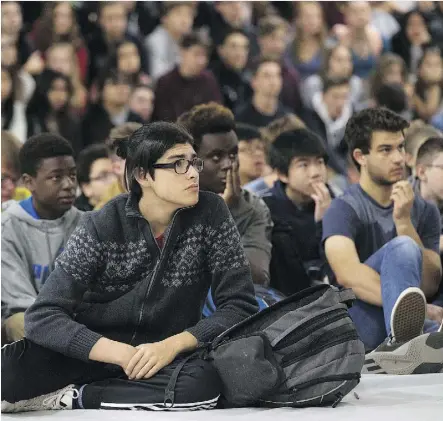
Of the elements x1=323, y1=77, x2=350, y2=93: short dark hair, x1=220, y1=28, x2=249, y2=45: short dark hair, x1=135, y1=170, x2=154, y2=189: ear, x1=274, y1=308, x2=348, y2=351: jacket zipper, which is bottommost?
x1=274, y1=308, x2=348, y2=351: jacket zipper

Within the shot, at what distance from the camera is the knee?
139 inches

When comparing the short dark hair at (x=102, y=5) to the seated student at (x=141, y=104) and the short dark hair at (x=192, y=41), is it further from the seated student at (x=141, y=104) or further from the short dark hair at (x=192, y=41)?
the seated student at (x=141, y=104)

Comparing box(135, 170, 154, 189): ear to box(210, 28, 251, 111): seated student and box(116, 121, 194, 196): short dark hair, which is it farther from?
box(210, 28, 251, 111): seated student

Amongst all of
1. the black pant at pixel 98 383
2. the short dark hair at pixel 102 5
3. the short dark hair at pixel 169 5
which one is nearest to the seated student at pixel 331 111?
the short dark hair at pixel 169 5

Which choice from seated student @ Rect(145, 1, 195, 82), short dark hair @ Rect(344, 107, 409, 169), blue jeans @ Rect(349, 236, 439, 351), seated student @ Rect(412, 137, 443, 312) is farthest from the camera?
seated student @ Rect(145, 1, 195, 82)

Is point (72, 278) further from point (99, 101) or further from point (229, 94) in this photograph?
point (229, 94)

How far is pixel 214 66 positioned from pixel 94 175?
3.01 meters

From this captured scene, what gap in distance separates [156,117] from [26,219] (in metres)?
3.45

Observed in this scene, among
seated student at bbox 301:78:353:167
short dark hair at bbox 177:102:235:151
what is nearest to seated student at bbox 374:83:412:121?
seated student at bbox 301:78:353:167

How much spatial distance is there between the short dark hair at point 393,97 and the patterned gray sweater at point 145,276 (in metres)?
3.89

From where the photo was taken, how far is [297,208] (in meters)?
4.36

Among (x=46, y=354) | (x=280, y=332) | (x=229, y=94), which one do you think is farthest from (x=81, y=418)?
(x=229, y=94)

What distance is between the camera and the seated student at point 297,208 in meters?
4.04

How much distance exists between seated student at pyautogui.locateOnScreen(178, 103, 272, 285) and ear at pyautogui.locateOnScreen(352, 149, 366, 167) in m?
0.40
